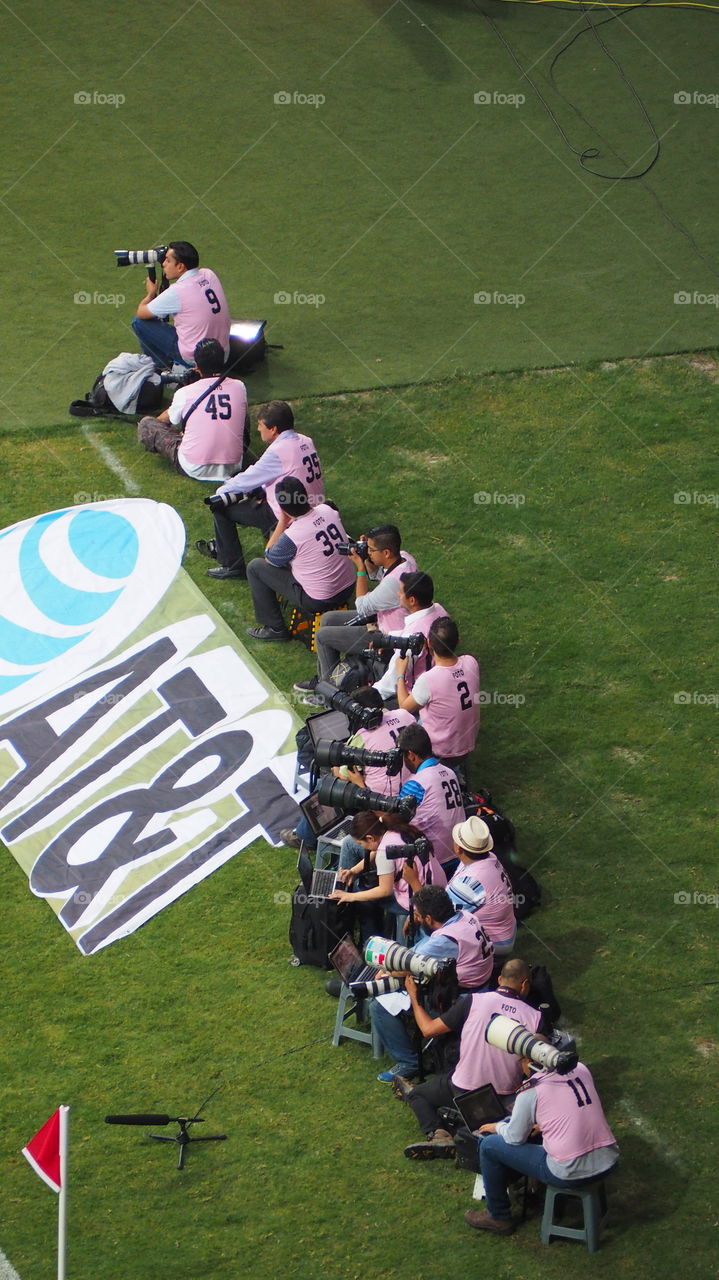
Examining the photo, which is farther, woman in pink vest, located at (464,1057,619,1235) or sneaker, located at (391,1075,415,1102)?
sneaker, located at (391,1075,415,1102)

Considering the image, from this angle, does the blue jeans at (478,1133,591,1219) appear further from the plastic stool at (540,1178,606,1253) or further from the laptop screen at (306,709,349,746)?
the laptop screen at (306,709,349,746)

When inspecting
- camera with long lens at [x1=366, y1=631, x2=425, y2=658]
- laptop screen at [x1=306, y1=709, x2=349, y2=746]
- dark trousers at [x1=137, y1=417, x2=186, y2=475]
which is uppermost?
camera with long lens at [x1=366, y1=631, x2=425, y2=658]

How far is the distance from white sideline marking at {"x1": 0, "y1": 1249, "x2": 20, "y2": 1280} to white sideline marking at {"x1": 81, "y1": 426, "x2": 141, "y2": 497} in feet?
24.0

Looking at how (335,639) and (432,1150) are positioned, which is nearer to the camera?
(432,1150)

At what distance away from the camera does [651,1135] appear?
8438mm

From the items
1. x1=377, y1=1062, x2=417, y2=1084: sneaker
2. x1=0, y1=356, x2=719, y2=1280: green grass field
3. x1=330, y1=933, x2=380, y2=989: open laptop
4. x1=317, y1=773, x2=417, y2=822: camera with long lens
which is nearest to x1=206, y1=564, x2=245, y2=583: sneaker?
x1=0, y1=356, x2=719, y2=1280: green grass field

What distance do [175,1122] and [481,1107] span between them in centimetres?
179

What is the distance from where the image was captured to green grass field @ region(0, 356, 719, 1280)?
26.4 feet

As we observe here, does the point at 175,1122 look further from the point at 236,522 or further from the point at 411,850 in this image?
the point at 236,522

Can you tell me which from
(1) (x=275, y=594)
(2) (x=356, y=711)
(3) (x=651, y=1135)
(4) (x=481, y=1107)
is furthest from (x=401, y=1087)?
(1) (x=275, y=594)

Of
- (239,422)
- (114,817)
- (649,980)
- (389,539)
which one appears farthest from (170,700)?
(649,980)

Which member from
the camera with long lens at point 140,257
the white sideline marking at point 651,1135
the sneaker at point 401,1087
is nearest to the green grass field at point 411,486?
the white sideline marking at point 651,1135

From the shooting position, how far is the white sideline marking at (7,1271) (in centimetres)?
778

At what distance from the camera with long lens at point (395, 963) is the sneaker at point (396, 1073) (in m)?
0.51
